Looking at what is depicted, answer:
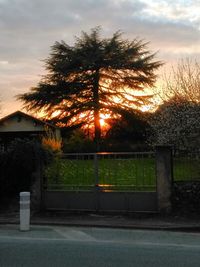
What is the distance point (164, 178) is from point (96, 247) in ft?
15.8

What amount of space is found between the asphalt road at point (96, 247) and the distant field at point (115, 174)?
7.59ft

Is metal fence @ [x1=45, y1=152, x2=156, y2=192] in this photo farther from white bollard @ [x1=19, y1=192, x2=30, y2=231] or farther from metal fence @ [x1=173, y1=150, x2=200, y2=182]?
white bollard @ [x1=19, y1=192, x2=30, y2=231]

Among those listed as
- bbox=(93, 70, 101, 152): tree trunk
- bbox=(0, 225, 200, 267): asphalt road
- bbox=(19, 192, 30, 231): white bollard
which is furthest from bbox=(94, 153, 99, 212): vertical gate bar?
bbox=(93, 70, 101, 152): tree trunk

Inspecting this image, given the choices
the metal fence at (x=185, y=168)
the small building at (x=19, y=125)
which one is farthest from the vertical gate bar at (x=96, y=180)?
the small building at (x=19, y=125)

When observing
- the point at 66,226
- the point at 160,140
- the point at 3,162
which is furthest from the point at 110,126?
the point at 66,226

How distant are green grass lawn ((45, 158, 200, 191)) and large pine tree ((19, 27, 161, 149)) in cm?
2916

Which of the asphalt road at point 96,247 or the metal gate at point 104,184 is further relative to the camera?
the metal gate at point 104,184

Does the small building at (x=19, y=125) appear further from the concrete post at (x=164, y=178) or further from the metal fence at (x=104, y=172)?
the concrete post at (x=164, y=178)

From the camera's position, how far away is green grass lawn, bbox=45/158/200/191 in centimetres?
1390

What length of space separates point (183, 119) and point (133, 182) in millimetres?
11144

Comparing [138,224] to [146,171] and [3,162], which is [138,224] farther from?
[3,162]

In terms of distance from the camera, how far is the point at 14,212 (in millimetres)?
14555

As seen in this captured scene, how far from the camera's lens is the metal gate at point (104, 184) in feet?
45.5

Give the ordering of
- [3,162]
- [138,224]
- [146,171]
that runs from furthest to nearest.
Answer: [3,162], [146,171], [138,224]
